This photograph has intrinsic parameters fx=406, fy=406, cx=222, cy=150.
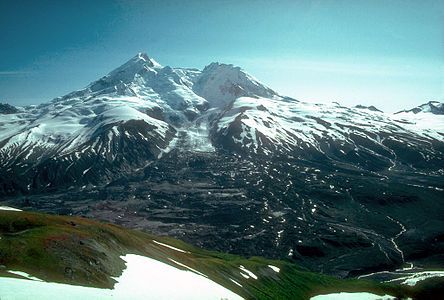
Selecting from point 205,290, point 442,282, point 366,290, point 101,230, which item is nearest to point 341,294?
point 366,290

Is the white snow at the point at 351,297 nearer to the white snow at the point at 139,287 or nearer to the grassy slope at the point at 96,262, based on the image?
the grassy slope at the point at 96,262

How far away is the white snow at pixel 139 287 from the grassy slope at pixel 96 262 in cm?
227

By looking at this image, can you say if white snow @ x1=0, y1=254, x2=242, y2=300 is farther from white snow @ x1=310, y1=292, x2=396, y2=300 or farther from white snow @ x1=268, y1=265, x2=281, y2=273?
white snow @ x1=268, y1=265, x2=281, y2=273

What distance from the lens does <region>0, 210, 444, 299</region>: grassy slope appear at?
177 feet

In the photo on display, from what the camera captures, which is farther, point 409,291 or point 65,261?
point 409,291

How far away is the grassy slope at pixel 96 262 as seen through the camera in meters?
53.8

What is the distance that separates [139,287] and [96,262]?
26.9 feet

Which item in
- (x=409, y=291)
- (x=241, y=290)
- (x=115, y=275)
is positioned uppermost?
(x=115, y=275)

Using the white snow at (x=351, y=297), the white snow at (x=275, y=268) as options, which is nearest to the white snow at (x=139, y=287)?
the white snow at (x=351, y=297)

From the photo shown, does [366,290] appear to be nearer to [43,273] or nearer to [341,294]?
[341,294]

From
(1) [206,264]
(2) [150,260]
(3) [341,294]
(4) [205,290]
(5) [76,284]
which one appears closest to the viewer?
(5) [76,284]

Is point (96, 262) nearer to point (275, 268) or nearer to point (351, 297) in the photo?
point (275, 268)

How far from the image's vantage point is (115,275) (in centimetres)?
6000

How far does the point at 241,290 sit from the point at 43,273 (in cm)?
4747
